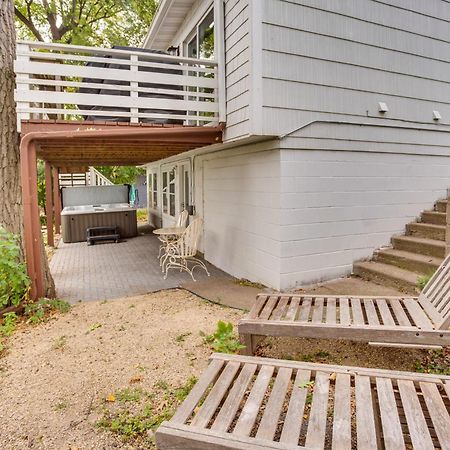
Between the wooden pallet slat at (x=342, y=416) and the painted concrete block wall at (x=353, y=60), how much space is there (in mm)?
3159

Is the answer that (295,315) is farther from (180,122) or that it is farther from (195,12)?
(195,12)

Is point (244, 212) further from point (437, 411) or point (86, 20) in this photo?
point (86, 20)

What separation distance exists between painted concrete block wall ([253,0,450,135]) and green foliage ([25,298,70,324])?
341 cm

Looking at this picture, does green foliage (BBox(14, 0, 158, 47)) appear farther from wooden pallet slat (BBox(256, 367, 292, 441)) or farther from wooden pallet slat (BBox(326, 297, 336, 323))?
wooden pallet slat (BBox(256, 367, 292, 441))

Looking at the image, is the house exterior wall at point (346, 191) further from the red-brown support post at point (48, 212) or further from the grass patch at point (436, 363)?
the red-brown support post at point (48, 212)

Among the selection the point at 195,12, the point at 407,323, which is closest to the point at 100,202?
the point at 195,12

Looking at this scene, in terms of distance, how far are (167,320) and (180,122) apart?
4168 millimetres

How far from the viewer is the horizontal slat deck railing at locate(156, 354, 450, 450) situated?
1.73 meters

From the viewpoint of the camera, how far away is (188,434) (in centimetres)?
178

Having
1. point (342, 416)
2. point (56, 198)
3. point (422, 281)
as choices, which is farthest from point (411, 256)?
point (56, 198)

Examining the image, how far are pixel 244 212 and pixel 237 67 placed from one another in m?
2.16

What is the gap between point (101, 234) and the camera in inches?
410

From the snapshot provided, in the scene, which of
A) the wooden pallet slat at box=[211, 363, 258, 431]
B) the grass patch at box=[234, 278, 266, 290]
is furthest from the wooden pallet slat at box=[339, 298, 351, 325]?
the grass patch at box=[234, 278, 266, 290]

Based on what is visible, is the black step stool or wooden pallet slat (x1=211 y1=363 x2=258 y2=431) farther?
the black step stool
